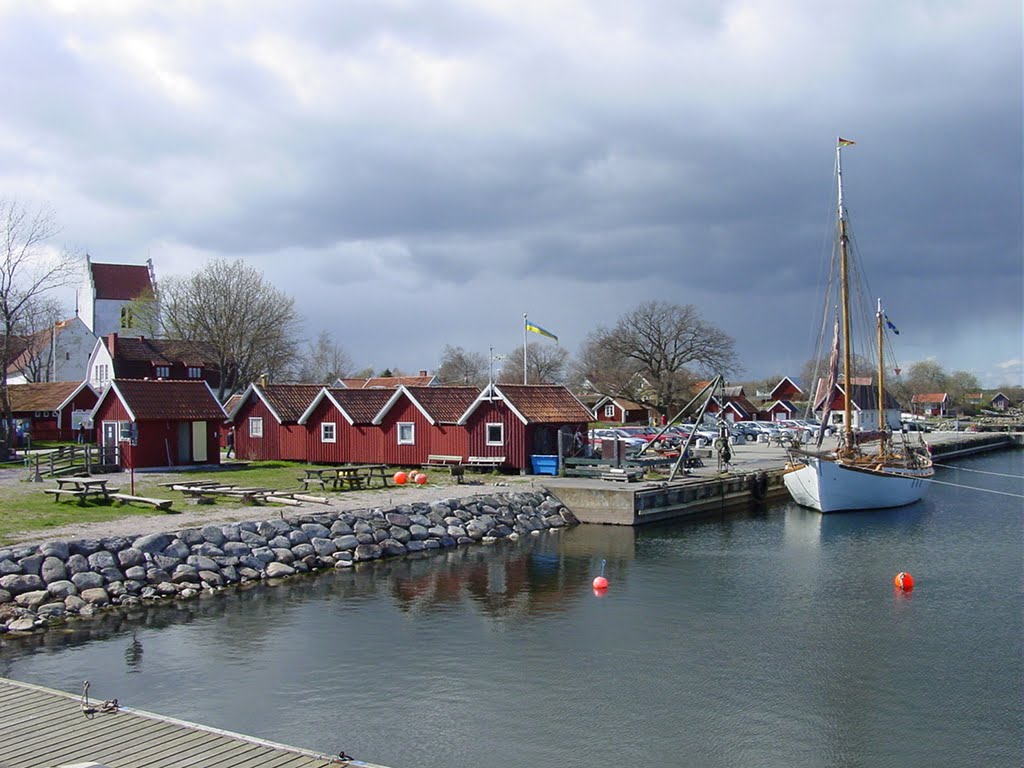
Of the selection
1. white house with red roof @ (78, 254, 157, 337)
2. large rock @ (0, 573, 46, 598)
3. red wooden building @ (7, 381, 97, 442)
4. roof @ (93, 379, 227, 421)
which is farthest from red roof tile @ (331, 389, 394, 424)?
white house with red roof @ (78, 254, 157, 337)

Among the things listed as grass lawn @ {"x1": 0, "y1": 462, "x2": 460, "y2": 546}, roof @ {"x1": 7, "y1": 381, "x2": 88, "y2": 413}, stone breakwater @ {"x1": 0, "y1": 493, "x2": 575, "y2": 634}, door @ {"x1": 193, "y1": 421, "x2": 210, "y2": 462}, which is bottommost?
stone breakwater @ {"x1": 0, "y1": 493, "x2": 575, "y2": 634}

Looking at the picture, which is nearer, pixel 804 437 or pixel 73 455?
pixel 73 455

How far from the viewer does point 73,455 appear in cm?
3853

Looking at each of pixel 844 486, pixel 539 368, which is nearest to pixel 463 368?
pixel 539 368

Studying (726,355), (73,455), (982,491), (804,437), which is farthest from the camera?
(726,355)

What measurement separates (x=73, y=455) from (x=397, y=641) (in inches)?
998

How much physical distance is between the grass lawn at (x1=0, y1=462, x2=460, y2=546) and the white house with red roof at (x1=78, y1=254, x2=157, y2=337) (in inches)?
2012

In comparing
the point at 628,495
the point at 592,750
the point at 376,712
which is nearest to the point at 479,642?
the point at 376,712

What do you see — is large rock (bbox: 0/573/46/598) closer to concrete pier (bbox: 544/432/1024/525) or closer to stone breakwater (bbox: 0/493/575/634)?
stone breakwater (bbox: 0/493/575/634)

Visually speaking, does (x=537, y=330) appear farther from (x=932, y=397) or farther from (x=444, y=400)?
(x=932, y=397)

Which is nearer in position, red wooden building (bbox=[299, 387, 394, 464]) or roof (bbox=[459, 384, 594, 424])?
roof (bbox=[459, 384, 594, 424])

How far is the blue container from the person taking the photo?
3941 cm

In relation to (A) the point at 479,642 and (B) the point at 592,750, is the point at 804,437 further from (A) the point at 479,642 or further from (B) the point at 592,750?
(B) the point at 592,750

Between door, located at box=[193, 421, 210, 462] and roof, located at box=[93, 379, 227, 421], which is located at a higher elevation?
roof, located at box=[93, 379, 227, 421]
